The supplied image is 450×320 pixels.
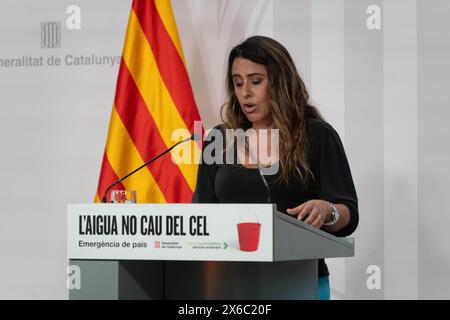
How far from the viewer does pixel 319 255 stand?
1.46 metres

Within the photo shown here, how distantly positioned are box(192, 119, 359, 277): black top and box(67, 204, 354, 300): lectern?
437 millimetres

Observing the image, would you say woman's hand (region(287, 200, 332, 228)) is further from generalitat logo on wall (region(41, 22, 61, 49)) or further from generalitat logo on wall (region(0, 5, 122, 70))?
generalitat logo on wall (region(41, 22, 61, 49))

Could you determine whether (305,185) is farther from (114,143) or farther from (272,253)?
(114,143)

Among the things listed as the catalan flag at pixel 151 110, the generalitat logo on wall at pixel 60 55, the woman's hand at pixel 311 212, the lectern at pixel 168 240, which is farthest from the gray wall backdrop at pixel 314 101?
the lectern at pixel 168 240

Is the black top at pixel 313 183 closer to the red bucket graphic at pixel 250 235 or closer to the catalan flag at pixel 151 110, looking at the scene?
the red bucket graphic at pixel 250 235

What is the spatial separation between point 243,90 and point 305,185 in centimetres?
37

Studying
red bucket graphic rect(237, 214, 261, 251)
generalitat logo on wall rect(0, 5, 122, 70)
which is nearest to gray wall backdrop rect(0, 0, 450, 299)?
generalitat logo on wall rect(0, 5, 122, 70)

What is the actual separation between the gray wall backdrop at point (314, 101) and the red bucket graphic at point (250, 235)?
6.32ft

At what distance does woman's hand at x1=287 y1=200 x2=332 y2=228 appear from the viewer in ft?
5.36

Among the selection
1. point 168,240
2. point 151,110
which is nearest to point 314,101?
point 151,110

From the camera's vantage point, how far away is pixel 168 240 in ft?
4.40

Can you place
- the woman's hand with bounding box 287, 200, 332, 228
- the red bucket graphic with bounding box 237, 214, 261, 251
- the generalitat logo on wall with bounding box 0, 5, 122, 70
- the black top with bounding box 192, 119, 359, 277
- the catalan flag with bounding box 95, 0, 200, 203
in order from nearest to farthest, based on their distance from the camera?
1. the red bucket graphic with bounding box 237, 214, 261, 251
2. the woman's hand with bounding box 287, 200, 332, 228
3. the black top with bounding box 192, 119, 359, 277
4. the catalan flag with bounding box 95, 0, 200, 203
5. the generalitat logo on wall with bounding box 0, 5, 122, 70

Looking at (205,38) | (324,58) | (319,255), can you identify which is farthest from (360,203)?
(319,255)
